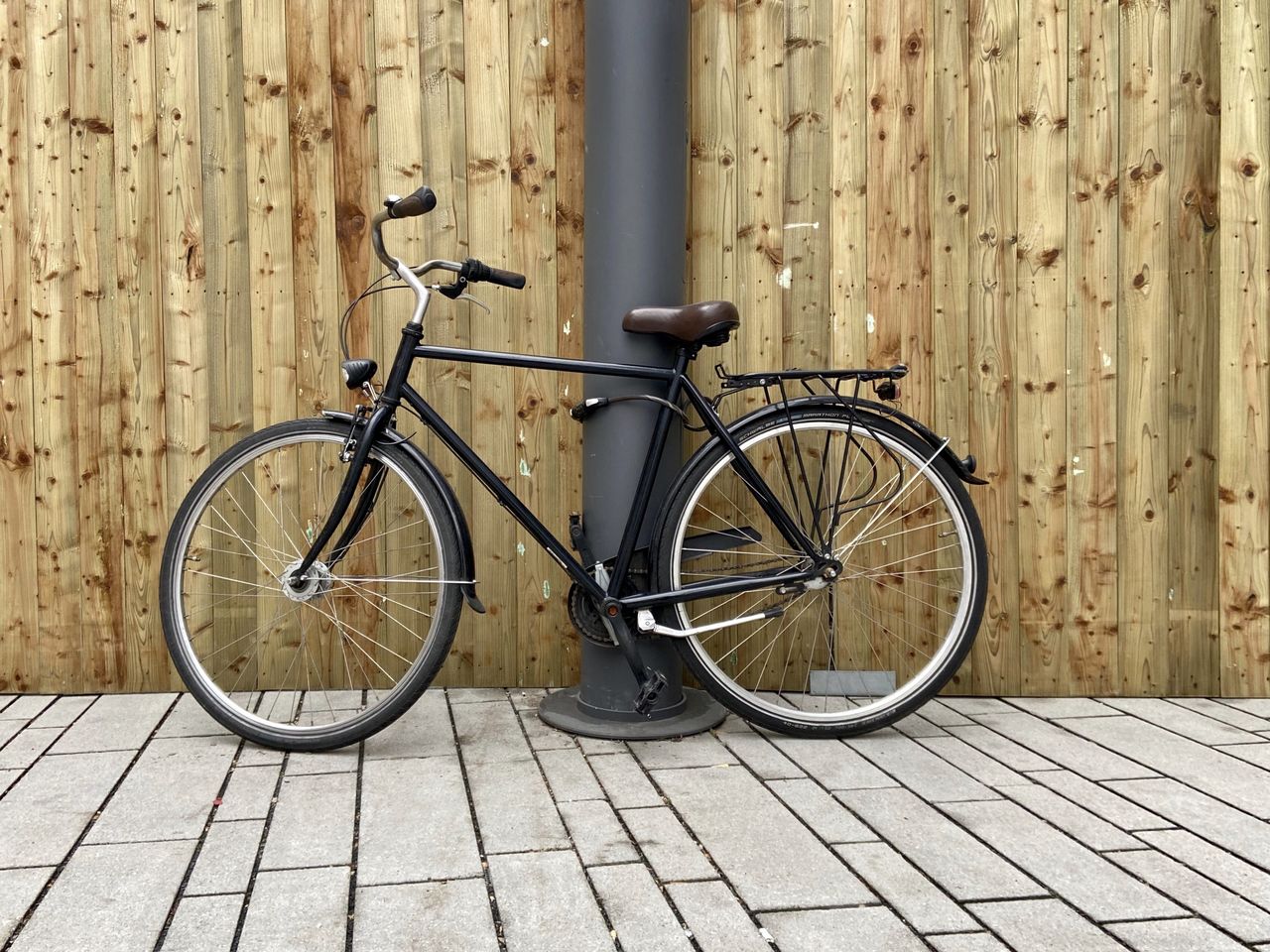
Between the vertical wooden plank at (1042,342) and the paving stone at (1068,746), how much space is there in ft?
0.93

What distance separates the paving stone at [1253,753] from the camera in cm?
244

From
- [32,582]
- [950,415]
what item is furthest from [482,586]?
[950,415]

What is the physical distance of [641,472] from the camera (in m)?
2.67

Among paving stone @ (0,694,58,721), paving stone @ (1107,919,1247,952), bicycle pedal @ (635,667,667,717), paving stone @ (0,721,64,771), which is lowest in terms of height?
paving stone @ (1107,919,1247,952)

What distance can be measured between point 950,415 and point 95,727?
256 cm

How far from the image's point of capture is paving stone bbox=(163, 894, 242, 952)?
1.53 m

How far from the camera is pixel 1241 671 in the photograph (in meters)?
3.04

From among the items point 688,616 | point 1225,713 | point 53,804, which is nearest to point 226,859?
point 53,804

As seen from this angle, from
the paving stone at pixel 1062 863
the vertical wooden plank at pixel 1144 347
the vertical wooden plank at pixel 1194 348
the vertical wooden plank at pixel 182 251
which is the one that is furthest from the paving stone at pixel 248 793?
the vertical wooden plank at pixel 1194 348

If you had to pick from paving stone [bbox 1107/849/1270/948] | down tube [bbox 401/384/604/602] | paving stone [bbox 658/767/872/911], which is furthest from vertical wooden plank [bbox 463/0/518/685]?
paving stone [bbox 1107/849/1270/948]

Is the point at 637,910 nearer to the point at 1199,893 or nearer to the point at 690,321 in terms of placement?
the point at 1199,893

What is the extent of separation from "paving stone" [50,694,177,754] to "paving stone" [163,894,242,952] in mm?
980

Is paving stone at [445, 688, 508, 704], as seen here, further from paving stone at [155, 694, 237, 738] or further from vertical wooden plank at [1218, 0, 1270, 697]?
vertical wooden plank at [1218, 0, 1270, 697]

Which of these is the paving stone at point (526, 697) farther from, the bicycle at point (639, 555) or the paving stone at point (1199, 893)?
the paving stone at point (1199, 893)
